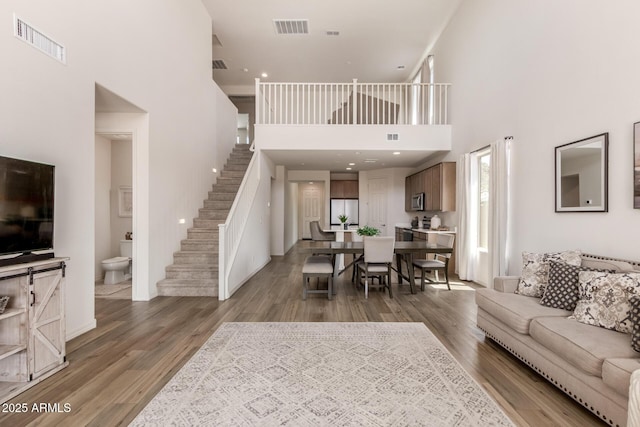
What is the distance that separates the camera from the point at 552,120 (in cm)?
348

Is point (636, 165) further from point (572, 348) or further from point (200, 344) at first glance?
point (200, 344)

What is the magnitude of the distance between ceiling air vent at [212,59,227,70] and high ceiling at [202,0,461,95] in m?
0.11

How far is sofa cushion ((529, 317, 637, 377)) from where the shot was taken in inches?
70.6

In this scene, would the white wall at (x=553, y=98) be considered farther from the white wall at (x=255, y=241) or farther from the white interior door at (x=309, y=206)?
the white interior door at (x=309, y=206)

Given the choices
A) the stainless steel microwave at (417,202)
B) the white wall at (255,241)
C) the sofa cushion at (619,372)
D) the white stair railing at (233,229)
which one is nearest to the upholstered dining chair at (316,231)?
the white wall at (255,241)

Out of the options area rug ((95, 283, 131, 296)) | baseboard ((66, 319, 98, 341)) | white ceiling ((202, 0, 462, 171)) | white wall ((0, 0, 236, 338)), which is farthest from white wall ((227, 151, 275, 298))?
area rug ((95, 283, 131, 296))

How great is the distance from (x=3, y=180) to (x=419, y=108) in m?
8.16

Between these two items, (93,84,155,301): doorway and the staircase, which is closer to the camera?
(93,84,155,301): doorway

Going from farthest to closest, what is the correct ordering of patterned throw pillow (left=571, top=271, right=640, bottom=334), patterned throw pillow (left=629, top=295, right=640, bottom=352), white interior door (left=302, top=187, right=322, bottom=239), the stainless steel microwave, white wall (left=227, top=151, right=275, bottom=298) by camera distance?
1. white interior door (left=302, top=187, right=322, bottom=239)
2. the stainless steel microwave
3. white wall (left=227, top=151, right=275, bottom=298)
4. patterned throw pillow (left=571, top=271, right=640, bottom=334)
5. patterned throw pillow (left=629, top=295, right=640, bottom=352)

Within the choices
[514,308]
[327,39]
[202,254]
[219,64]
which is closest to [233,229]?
[202,254]

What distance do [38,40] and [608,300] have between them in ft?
16.0

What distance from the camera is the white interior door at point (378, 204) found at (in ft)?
31.8

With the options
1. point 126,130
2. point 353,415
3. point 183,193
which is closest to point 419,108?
point 183,193

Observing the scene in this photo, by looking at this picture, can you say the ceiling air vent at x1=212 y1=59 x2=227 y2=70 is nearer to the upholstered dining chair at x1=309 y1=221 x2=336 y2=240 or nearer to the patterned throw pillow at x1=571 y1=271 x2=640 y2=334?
the upholstered dining chair at x1=309 y1=221 x2=336 y2=240
